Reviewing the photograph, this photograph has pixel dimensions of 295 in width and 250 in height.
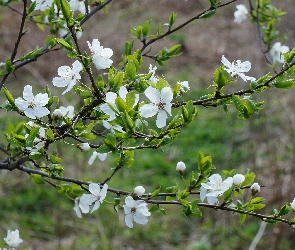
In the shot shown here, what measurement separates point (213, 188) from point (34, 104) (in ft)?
1.91

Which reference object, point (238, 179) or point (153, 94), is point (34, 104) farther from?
point (238, 179)

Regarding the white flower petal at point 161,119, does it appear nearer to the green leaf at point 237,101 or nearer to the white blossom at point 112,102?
the white blossom at point 112,102

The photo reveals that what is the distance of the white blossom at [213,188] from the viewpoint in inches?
53.4

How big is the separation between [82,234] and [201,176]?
9.76 feet

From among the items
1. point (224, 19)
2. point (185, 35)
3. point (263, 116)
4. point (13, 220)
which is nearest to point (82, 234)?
point (13, 220)

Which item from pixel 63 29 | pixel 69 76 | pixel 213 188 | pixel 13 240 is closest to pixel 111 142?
pixel 69 76

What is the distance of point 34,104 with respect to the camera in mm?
1291

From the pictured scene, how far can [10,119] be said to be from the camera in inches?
232

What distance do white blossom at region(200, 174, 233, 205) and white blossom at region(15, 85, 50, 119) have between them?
52 centimetres

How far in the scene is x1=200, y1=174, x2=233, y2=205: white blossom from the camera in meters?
1.36

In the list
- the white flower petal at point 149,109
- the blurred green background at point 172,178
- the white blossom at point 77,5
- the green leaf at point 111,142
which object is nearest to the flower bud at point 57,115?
the green leaf at point 111,142

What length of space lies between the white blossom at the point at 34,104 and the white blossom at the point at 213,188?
517 millimetres

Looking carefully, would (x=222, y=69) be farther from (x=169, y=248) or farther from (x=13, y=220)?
(x=13, y=220)

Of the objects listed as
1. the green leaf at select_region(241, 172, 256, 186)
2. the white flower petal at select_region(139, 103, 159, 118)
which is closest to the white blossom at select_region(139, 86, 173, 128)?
the white flower petal at select_region(139, 103, 159, 118)
